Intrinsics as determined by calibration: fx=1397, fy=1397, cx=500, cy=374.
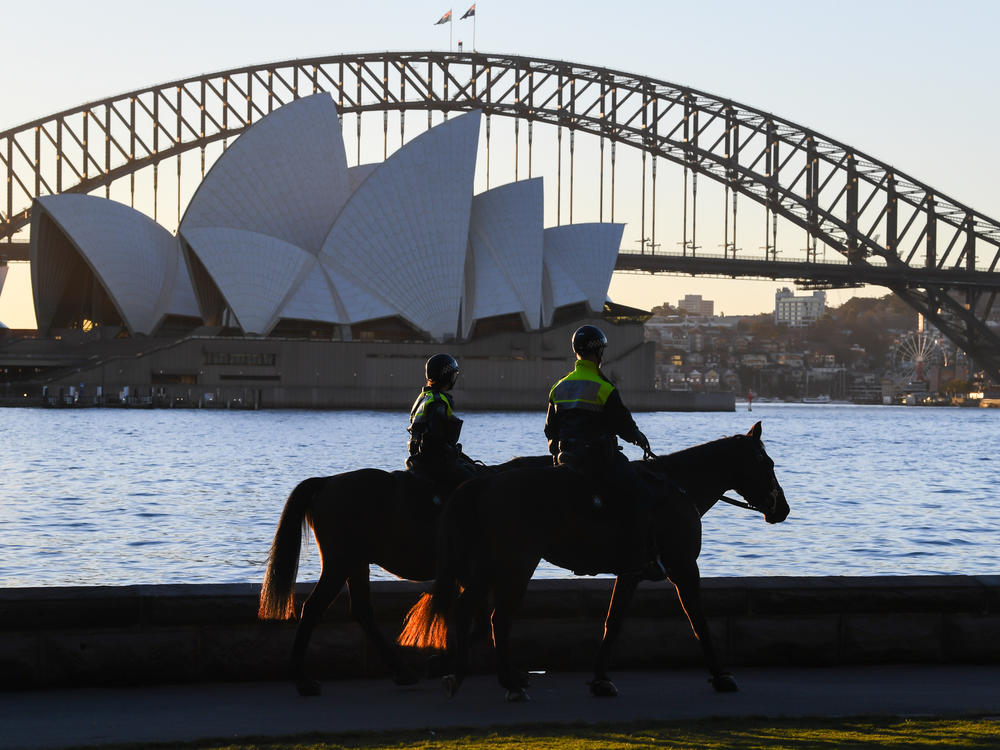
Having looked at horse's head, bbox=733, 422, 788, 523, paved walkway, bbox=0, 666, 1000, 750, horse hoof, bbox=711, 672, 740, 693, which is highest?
horse's head, bbox=733, 422, 788, 523

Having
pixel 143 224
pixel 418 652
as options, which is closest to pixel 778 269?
pixel 143 224

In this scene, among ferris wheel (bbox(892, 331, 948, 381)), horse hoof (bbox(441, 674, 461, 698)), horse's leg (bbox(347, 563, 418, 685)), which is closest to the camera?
horse hoof (bbox(441, 674, 461, 698))

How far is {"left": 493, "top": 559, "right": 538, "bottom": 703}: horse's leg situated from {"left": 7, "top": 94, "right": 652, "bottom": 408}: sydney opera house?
74.7 metres

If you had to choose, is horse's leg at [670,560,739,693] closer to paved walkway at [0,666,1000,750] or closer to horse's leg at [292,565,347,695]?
paved walkway at [0,666,1000,750]

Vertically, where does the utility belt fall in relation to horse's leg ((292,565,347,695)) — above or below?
above

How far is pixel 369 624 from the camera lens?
7.31 metres

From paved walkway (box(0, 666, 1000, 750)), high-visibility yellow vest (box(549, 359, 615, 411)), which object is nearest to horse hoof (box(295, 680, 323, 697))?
paved walkway (box(0, 666, 1000, 750))

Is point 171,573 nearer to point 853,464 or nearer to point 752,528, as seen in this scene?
point 752,528

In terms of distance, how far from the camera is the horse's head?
7656mm

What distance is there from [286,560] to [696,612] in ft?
6.97

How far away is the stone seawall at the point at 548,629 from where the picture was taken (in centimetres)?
707

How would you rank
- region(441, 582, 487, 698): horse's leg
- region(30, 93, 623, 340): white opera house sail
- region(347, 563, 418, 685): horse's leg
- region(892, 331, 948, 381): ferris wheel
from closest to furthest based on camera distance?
region(441, 582, 487, 698): horse's leg, region(347, 563, 418, 685): horse's leg, region(30, 93, 623, 340): white opera house sail, region(892, 331, 948, 381): ferris wheel

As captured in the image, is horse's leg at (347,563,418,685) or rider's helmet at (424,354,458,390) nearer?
horse's leg at (347,563,418,685)

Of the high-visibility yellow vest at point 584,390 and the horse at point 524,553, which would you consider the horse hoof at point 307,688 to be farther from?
the high-visibility yellow vest at point 584,390
